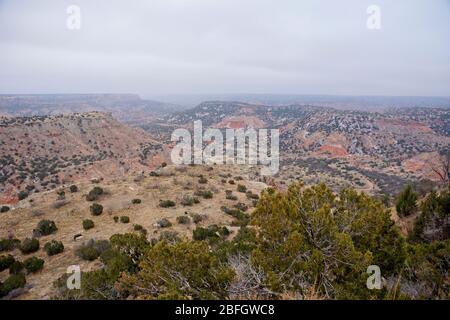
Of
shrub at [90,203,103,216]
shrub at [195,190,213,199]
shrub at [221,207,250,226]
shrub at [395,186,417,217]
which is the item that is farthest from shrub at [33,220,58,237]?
shrub at [395,186,417,217]

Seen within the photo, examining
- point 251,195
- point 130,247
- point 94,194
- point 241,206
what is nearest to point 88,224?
point 94,194

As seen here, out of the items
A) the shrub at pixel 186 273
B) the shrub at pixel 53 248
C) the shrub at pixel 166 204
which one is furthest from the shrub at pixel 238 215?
the shrub at pixel 186 273

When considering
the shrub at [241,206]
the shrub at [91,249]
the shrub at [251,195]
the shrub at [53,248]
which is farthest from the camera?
the shrub at [251,195]

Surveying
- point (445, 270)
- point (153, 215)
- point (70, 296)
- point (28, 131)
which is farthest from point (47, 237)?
point (28, 131)

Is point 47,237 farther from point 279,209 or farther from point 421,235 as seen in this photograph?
point 421,235

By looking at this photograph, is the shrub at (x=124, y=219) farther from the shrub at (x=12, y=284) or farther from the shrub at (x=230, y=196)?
the shrub at (x=230, y=196)

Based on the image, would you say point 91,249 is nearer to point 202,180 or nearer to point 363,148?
point 202,180
